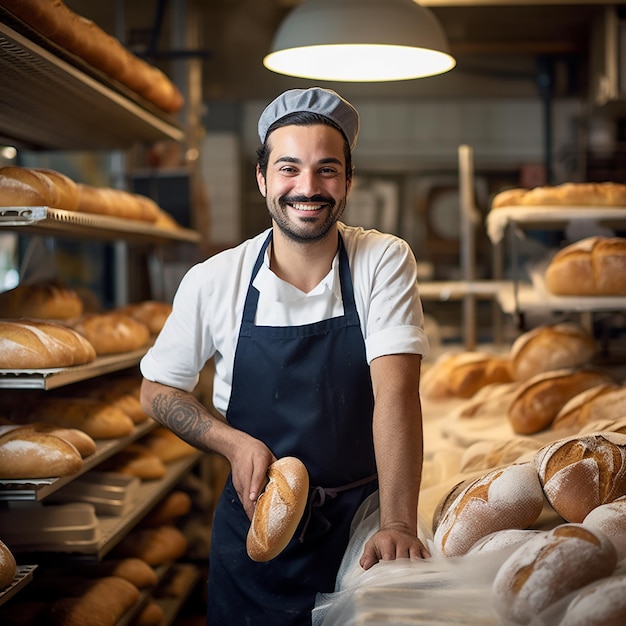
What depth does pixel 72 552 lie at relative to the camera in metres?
2.41

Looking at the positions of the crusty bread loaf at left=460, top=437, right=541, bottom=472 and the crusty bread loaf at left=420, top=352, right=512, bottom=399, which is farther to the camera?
the crusty bread loaf at left=420, top=352, right=512, bottom=399

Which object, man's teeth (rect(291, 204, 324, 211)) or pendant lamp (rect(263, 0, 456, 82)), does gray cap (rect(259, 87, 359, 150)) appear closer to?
man's teeth (rect(291, 204, 324, 211))

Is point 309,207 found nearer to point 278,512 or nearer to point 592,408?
point 278,512

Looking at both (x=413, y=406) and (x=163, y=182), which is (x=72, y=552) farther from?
(x=163, y=182)

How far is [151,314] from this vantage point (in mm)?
3473

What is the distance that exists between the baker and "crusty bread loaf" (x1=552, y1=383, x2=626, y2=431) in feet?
2.29

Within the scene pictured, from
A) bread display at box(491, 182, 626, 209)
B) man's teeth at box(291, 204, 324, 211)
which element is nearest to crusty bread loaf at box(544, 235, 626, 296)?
bread display at box(491, 182, 626, 209)

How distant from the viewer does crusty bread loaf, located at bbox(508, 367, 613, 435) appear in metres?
2.42

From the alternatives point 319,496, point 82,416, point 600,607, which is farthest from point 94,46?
point 600,607

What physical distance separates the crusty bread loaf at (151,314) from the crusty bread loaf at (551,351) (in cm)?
140

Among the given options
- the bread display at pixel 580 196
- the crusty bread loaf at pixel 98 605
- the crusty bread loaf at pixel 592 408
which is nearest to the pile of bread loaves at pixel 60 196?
the crusty bread loaf at pixel 98 605

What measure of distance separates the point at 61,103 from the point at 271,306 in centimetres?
139

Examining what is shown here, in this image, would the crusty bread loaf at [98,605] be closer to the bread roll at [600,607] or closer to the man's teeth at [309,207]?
the man's teeth at [309,207]

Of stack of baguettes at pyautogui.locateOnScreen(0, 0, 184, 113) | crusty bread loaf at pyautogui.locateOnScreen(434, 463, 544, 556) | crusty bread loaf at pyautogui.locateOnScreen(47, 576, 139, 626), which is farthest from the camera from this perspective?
crusty bread loaf at pyautogui.locateOnScreen(47, 576, 139, 626)
